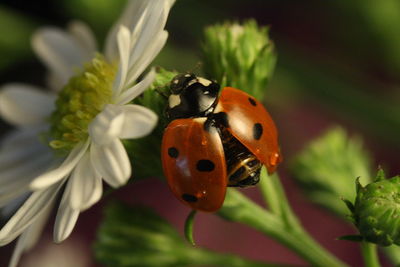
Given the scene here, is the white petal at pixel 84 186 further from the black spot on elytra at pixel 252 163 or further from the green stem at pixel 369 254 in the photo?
the green stem at pixel 369 254

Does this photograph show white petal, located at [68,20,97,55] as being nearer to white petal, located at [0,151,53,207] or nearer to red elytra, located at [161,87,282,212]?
white petal, located at [0,151,53,207]

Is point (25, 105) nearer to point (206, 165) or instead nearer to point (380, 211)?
point (206, 165)

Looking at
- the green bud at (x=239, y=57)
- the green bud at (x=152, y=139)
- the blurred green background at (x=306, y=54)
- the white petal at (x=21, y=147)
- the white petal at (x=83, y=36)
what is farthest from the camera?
the blurred green background at (x=306, y=54)

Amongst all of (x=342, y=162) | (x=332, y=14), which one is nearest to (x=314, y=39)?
(x=332, y=14)

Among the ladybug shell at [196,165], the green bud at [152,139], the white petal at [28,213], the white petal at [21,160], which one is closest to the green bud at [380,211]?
the ladybug shell at [196,165]

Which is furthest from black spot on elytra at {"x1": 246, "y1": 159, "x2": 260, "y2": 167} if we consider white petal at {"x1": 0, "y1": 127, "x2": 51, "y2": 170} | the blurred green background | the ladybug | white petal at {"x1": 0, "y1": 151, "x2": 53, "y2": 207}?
the blurred green background

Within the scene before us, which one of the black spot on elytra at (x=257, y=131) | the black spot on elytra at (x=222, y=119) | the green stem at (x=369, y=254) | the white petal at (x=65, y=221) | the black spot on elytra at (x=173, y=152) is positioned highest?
the black spot on elytra at (x=257, y=131)
